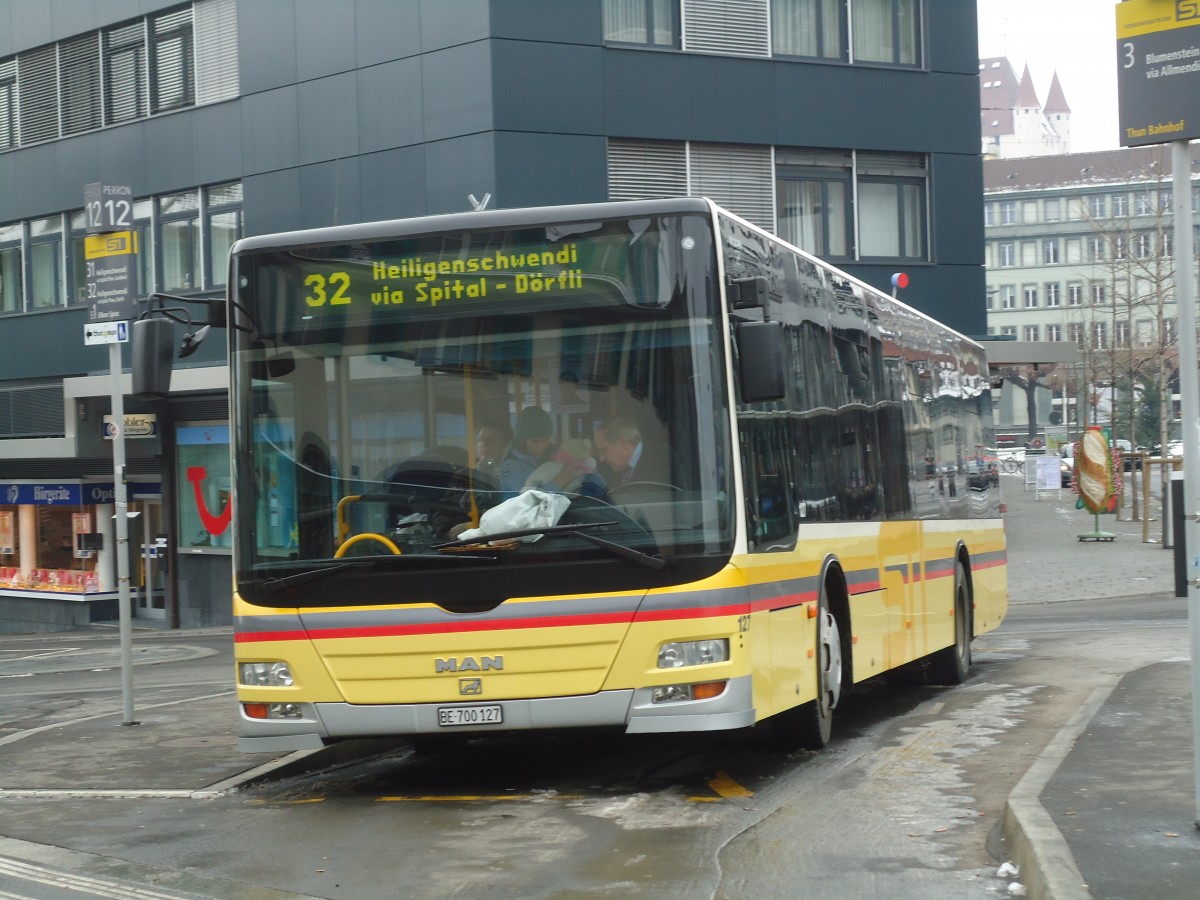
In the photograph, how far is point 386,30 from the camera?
2672 centimetres

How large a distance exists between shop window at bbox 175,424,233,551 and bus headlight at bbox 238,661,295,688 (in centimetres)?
2150

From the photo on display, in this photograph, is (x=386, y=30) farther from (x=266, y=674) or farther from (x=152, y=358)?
(x=266, y=674)

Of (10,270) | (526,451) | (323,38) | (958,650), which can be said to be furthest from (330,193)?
(526,451)

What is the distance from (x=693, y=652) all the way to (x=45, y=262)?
1124 inches

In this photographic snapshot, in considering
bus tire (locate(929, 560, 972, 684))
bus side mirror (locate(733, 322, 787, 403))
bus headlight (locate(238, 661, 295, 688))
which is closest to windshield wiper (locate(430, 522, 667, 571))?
bus side mirror (locate(733, 322, 787, 403))

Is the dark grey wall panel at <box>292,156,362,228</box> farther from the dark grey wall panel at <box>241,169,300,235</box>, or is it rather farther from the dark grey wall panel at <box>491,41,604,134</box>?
the dark grey wall panel at <box>491,41,604,134</box>

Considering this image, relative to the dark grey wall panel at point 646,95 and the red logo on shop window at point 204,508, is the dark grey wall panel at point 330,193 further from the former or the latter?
the red logo on shop window at point 204,508

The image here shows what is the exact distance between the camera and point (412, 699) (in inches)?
345

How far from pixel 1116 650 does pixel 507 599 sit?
10.3m

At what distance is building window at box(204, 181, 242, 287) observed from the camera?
2986 centimetres

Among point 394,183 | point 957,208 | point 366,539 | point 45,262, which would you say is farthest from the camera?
point 45,262

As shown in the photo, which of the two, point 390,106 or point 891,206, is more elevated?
point 390,106

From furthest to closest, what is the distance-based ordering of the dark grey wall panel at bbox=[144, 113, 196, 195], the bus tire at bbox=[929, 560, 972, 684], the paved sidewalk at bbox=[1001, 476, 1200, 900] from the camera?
the dark grey wall panel at bbox=[144, 113, 196, 195] < the bus tire at bbox=[929, 560, 972, 684] < the paved sidewalk at bbox=[1001, 476, 1200, 900]

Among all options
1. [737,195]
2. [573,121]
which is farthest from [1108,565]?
[573,121]
